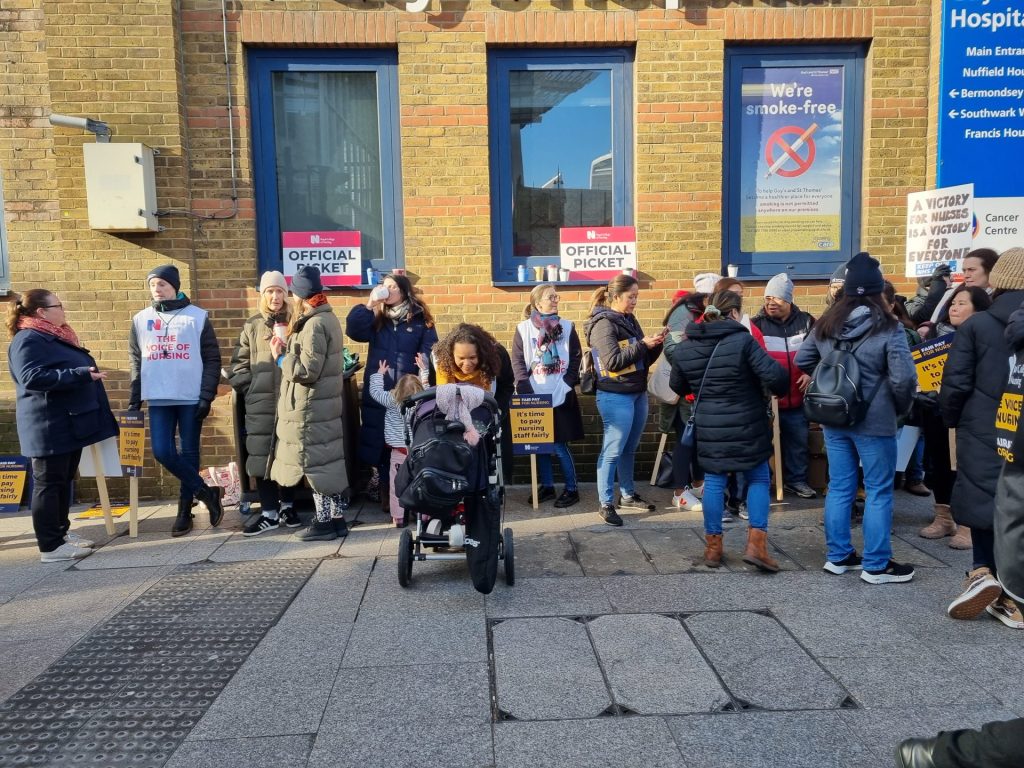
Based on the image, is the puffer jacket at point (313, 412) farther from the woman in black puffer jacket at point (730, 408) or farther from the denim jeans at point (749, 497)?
the denim jeans at point (749, 497)

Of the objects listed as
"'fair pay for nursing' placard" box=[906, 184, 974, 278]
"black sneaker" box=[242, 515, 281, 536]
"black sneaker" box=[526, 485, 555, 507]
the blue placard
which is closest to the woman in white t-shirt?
"black sneaker" box=[526, 485, 555, 507]

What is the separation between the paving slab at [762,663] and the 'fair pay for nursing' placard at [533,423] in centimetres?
262

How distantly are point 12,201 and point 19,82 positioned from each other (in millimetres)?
1131

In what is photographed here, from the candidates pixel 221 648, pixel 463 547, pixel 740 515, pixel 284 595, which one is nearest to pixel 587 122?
pixel 740 515

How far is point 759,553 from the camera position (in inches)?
197

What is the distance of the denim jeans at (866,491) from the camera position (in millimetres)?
4734

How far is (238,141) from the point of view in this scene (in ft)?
24.1

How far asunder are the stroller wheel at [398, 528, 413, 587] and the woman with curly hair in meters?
1.00

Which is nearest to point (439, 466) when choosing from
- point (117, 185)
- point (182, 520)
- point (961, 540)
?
point (182, 520)

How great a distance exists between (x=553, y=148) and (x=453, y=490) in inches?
188

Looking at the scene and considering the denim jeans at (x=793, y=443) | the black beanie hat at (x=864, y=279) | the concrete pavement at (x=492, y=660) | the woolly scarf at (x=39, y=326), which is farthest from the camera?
the denim jeans at (x=793, y=443)

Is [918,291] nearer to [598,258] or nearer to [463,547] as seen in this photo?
[598,258]

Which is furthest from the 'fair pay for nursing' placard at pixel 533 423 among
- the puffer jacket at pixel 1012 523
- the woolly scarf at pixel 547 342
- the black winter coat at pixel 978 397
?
the puffer jacket at pixel 1012 523

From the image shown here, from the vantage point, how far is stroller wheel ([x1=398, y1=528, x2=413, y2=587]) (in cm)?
475
